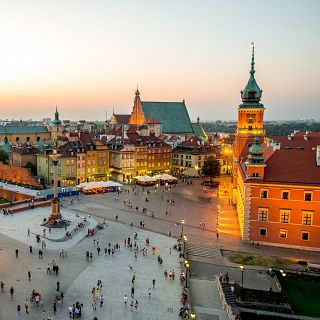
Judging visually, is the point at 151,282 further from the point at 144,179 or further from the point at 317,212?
the point at 144,179

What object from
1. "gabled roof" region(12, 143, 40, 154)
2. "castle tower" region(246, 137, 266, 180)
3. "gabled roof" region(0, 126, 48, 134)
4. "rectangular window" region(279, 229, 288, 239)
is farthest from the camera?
"gabled roof" region(0, 126, 48, 134)

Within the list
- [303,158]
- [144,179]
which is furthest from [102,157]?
[303,158]

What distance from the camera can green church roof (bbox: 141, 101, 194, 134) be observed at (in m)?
120

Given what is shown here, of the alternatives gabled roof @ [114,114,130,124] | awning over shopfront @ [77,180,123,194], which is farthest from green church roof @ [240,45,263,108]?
gabled roof @ [114,114,130,124]

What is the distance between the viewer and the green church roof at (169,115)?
393ft

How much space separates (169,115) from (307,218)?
84248mm

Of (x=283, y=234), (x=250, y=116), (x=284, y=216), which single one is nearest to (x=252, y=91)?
(x=250, y=116)

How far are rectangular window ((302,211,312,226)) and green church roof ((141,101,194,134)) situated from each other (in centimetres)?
7928

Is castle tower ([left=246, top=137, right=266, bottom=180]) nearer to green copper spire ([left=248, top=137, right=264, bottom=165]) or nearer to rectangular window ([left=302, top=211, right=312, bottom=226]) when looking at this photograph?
green copper spire ([left=248, top=137, right=264, bottom=165])

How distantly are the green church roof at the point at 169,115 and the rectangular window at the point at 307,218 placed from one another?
79.3 metres

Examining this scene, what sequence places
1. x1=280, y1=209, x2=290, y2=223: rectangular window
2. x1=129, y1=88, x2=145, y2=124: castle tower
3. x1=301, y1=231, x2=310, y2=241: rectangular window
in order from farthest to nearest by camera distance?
x1=129, y1=88, x2=145, y2=124: castle tower, x1=280, y1=209, x2=290, y2=223: rectangular window, x1=301, y1=231, x2=310, y2=241: rectangular window

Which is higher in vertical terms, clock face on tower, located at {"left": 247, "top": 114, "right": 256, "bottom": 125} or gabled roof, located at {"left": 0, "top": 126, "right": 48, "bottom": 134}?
clock face on tower, located at {"left": 247, "top": 114, "right": 256, "bottom": 125}

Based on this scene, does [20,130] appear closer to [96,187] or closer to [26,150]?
[26,150]

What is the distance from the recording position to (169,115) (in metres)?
122
